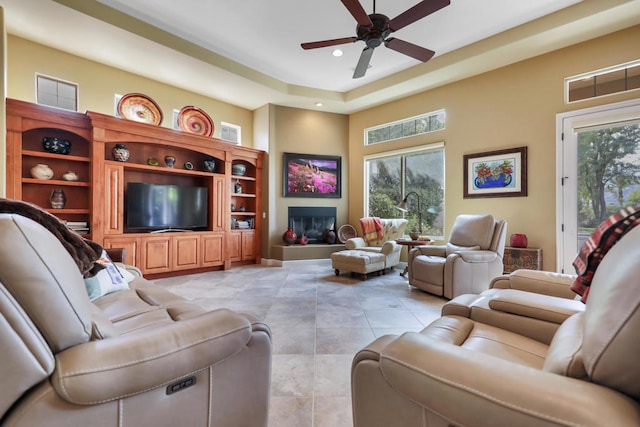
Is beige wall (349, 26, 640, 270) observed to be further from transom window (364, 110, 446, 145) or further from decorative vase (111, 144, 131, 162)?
decorative vase (111, 144, 131, 162)

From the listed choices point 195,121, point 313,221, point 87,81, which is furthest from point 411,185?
point 87,81

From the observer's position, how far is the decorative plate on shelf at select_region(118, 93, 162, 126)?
4.17 m

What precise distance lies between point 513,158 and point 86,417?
5088 mm

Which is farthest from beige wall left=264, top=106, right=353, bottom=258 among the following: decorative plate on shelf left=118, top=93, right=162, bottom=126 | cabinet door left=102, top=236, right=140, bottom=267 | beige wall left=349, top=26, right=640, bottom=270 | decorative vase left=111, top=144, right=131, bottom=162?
decorative vase left=111, top=144, right=131, bottom=162

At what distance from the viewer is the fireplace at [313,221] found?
5.94m

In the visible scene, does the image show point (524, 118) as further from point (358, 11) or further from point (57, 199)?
point (57, 199)

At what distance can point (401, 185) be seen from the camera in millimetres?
5629

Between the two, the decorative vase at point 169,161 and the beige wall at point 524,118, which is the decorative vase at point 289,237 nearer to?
the decorative vase at point 169,161

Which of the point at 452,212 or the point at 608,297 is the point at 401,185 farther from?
the point at 608,297

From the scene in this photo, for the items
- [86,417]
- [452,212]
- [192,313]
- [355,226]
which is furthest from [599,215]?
[86,417]

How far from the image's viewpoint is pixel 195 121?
196 inches


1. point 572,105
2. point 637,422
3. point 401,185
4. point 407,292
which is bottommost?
point 407,292

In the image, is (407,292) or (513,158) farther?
(513,158)

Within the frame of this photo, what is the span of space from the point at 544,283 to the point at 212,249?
183 inches
